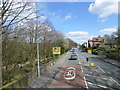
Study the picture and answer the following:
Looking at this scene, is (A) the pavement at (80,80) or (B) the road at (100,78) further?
(B) the road at (100,78)

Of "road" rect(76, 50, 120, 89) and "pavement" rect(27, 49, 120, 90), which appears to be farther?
"road" rect(76, 50, 120, 89)

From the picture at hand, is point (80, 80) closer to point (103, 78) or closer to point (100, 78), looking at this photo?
point (100, 78)

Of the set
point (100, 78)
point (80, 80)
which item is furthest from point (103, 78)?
point (80, 80)

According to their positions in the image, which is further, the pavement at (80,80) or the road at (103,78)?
the road at (103,78)

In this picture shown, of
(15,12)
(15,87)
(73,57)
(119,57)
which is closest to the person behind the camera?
(15,12)

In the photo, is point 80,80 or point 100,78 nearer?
point 80,80

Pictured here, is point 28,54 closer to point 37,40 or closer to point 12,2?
point 37,40

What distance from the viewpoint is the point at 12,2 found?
181 inches

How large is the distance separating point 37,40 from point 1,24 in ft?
22.8

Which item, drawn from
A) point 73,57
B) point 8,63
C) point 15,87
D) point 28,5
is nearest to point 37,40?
point 8,63

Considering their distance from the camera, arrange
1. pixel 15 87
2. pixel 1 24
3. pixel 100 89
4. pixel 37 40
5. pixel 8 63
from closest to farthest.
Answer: pixel 1 24 < pixel 15 87 < pixel 8 63 < pixel 100 89 < pixel 37 40

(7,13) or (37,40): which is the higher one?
(7,13)

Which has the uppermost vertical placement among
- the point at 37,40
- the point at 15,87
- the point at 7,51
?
the point at 37,40

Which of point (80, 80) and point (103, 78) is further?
point (103, 78)
